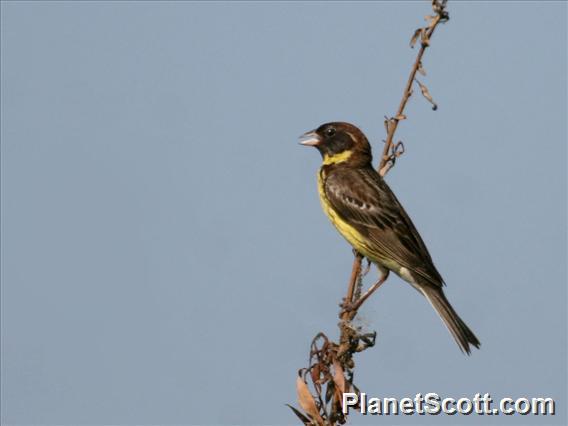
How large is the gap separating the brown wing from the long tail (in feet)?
0.30

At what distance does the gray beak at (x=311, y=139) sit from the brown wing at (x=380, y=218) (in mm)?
465

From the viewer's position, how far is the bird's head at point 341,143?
773cm

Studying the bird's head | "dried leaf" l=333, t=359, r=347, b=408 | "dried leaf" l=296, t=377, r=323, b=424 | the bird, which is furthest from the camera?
the bird's head

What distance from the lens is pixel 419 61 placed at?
15.6 ft

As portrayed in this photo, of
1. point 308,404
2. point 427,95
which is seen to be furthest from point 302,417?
point 427,95

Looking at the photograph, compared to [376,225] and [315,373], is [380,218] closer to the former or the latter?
[376,225]

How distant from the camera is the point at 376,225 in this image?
7086 millimetres

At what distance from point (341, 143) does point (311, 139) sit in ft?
0.86

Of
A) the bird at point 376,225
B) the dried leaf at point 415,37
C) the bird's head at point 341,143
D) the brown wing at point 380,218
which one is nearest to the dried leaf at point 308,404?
the dried leaf at point 415,37

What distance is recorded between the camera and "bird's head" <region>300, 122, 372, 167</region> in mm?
7727

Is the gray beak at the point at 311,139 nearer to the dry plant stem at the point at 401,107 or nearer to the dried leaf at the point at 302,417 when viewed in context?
the dry plant stem at the point at 401,107

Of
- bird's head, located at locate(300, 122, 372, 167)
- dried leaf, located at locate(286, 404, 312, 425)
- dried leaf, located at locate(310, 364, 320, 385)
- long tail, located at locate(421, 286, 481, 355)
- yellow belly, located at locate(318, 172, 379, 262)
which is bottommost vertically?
dried leaf, located at locate(286, 404, 312, 425)

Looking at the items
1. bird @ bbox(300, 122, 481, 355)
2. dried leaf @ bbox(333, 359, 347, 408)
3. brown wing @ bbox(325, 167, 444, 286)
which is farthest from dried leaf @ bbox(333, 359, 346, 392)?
brown wing @ bbox(325, 167, 444, 286)

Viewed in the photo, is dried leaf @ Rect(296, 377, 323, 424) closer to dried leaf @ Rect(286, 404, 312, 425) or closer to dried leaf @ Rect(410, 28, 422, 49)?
dried leaf @ Rect(286, 404, 312, 425)
